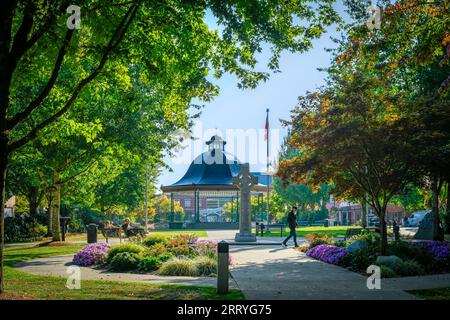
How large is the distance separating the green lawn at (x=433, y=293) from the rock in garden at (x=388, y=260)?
278 cm

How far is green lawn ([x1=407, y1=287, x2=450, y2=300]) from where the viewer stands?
8.71 m

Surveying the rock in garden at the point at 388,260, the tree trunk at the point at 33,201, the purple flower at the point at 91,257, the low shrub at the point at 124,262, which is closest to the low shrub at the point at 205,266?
the low shrub at the point at 124,262

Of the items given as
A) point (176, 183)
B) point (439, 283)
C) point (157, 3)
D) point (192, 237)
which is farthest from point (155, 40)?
point (176, 183)

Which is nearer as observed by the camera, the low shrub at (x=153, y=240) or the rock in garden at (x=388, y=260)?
the rock in garden at (x=388, y=260)

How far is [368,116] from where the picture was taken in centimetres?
1381

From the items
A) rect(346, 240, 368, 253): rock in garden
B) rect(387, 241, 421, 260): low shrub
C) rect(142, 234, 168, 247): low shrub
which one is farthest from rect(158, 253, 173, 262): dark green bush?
rect(387, 241, 421, 260): low shrub

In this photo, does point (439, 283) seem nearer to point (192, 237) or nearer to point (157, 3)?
point (157, 3)

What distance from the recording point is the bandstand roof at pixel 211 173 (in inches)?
1741

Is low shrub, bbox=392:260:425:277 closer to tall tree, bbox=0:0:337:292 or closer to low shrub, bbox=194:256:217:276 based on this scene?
low shrub, bbox=194:256:217:276

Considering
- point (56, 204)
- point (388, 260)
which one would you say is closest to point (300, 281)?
point (388, 260)

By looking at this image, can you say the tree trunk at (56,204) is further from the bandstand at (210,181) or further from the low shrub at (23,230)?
the bandstand at (210,181)

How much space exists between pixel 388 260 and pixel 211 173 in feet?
116
